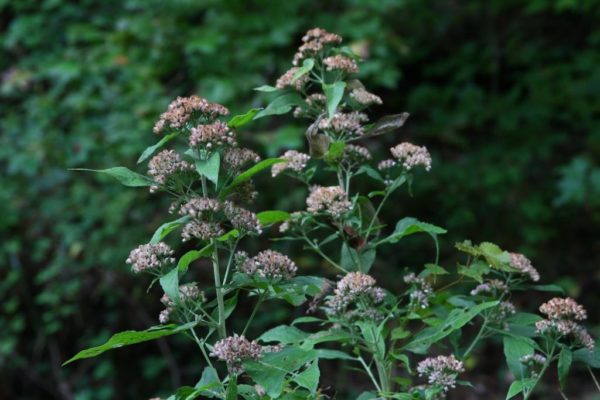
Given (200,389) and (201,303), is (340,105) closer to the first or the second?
(201,303)

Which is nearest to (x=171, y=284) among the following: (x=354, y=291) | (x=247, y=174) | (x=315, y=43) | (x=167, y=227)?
(x=167, y=227)

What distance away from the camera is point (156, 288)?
13.4 ft

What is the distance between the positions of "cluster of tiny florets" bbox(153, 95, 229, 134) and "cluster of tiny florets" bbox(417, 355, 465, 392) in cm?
50

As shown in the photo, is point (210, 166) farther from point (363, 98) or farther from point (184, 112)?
point (363, 98)

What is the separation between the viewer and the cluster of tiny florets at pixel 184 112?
4.05ft

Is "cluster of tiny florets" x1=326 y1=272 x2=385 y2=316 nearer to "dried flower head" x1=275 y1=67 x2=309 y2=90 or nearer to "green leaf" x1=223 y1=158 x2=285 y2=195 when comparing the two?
"green leaf" x1=223 y1=158 x2=285 y2=195

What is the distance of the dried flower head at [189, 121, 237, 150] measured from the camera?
119cm

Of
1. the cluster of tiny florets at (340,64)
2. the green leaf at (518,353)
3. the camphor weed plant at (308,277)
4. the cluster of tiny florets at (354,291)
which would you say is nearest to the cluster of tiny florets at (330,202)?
the camphor weed plant at (308,277)

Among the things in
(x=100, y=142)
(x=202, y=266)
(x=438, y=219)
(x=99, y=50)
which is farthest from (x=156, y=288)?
(x=438, y=219)

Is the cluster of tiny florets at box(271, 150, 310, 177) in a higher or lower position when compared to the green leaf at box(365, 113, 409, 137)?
lower

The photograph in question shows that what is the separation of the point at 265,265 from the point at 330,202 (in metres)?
0.18

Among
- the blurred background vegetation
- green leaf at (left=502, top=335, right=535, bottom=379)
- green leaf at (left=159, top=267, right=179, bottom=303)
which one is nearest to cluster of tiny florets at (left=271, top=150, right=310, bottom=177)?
green leaf at (left=159, top=267, right=179, bottom=303)

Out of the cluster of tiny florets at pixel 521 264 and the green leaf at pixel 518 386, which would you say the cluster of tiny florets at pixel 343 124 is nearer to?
the cluster of tiny florets at pixel 521 264

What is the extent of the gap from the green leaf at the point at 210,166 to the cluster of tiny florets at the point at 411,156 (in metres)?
0.37
